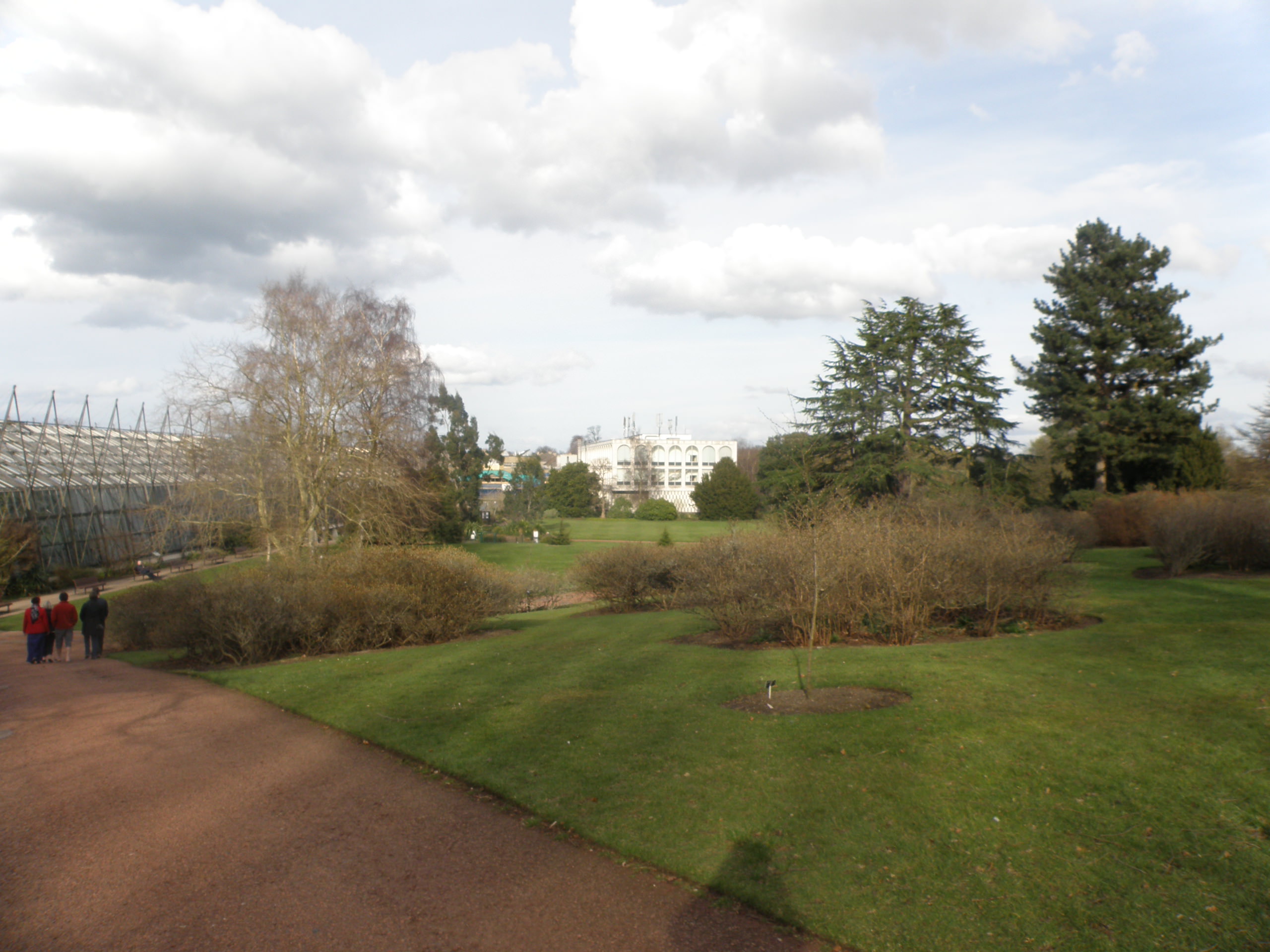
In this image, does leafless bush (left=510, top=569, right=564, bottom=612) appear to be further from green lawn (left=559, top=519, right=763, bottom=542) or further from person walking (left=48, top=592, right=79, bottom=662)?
green lawn (left=559, top=519, right=763, bottom=542)

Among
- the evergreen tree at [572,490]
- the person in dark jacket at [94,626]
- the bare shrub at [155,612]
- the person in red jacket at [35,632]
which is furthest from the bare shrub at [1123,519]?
the evergreen tree at [572,490]

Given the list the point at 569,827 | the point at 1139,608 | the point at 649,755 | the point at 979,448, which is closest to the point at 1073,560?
the point at 1139,608

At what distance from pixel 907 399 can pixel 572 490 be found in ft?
190

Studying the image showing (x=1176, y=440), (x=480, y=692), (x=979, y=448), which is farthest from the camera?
(x=1176, y=440)

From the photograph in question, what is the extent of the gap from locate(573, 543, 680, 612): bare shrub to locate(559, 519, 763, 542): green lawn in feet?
88.3

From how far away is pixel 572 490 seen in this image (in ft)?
271

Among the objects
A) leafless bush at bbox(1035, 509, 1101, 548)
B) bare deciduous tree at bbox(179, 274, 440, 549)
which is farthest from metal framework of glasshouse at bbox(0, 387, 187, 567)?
leafless bush at bbox(1035, 509, 1101, 548)

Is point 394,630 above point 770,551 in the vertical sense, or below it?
below

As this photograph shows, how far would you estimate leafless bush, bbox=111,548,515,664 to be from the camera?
46.9 ft

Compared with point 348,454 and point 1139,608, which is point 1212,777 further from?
point 348,454

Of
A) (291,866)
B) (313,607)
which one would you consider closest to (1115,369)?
(313,607)

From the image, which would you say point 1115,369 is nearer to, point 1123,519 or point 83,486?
point 1123,519

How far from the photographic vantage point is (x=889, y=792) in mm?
5680

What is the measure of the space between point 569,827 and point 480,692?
14.7 feet
